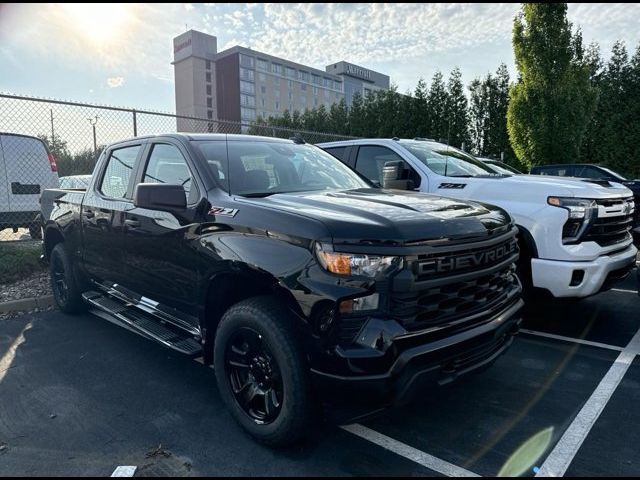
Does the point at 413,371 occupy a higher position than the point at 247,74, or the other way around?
the point at 247,74

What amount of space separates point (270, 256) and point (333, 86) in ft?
326

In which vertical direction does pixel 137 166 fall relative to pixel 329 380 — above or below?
above

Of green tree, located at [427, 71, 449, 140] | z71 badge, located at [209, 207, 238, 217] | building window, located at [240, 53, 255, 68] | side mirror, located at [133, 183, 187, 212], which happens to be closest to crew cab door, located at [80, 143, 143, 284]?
side mirror, located at [133, 183, 187, 212]

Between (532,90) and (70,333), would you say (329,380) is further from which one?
(532,90)

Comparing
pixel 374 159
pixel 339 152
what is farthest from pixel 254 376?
pixel 339 152

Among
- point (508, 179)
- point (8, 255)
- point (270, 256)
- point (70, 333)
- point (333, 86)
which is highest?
point (333, 86)

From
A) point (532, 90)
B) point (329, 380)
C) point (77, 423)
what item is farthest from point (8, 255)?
point (532, 90)

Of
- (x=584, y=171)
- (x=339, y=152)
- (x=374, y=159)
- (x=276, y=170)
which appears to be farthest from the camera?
(x=584, y=171)

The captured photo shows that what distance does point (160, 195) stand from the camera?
2924mm

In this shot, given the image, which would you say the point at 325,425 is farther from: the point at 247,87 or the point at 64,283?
Answer: the point at 247,87

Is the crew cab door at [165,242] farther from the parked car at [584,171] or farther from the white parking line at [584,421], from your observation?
the parked car at [584,171]

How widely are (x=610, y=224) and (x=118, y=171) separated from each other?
4.66m

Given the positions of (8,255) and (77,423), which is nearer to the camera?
(77,423)

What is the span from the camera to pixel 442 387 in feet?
7.80
